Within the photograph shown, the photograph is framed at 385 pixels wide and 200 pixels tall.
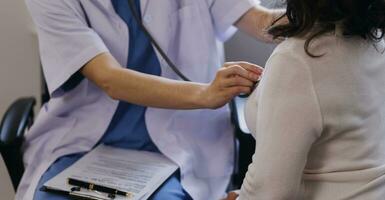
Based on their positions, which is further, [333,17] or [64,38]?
[64,38]

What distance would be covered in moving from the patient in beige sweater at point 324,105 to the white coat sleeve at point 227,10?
458 mm

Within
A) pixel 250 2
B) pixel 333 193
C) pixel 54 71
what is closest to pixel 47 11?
pixel 54 71

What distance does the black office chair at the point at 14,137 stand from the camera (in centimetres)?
128

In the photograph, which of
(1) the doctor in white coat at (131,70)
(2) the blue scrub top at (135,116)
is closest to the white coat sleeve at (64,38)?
(1) the doctor in white coat at (131,70)

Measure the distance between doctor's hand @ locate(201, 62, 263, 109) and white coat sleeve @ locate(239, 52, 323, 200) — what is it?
0.15 metres

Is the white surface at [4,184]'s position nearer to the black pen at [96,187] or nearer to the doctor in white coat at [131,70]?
the doctor in white coat at [131,70]

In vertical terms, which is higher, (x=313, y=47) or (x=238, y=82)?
(x=313, y=47)

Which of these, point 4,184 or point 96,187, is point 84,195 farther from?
point 4,184

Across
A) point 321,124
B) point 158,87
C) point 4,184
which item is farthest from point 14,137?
point 321,124

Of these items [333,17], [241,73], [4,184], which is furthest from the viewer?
[4,184]

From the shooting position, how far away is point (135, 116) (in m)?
1.33

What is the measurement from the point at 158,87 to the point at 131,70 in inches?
4.0

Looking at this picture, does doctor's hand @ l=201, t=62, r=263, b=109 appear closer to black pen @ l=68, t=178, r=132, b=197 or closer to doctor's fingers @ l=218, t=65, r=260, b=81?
doctor's fingers @ l=218, t=65, r=260, b=81

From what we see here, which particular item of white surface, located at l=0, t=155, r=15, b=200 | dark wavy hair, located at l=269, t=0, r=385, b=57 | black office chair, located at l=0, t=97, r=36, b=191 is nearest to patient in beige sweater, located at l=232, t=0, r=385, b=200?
dark wavy hair, located at l=269, t=0, r=385, b=57
